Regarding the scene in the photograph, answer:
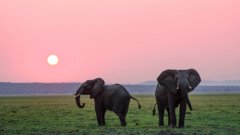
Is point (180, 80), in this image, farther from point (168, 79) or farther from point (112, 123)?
point (112, 123)

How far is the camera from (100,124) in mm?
29859

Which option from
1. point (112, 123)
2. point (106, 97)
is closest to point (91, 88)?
point (106, 97)

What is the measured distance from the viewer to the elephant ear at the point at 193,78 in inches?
1045

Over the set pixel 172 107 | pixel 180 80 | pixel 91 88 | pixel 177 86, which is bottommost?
pixel 172 107

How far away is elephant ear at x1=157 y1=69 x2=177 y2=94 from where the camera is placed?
87.2ft

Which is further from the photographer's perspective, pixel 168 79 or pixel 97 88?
pixel 97 88

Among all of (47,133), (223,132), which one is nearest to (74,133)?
(47,133)

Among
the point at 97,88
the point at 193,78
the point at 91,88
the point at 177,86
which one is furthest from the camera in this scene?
the point at 91,88

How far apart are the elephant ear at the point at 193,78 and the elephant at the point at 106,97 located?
4.10 m

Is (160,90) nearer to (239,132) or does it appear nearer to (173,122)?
(173,122)

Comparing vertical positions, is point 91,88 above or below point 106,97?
above

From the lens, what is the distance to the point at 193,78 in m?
26.8

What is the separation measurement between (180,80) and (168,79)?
1058 millimetres

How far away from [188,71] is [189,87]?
1179mm
